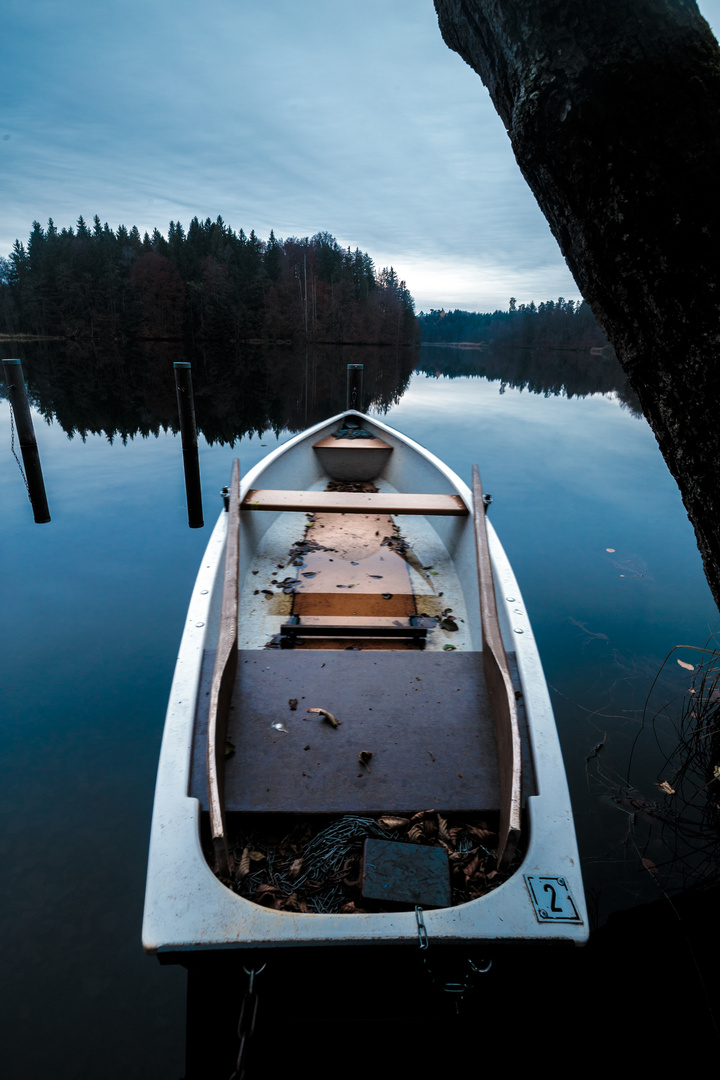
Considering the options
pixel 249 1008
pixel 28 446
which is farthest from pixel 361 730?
pixel 28 446

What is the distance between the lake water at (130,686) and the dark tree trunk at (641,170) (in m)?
3.55

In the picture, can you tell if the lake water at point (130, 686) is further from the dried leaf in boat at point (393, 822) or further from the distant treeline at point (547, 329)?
the distant treeline at point (547, 329)

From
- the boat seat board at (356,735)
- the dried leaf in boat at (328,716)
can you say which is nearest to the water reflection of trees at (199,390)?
the boat seat board at (356,735)

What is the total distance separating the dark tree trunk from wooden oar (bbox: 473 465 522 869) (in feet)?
4.92

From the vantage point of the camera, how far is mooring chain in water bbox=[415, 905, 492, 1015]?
2.06 meters

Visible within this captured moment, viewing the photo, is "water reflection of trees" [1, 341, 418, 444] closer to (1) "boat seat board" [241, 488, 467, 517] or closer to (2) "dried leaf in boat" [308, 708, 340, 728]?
(1) "boat seat board" [241, 488, 467, 517]

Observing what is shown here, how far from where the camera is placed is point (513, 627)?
12.6 ft

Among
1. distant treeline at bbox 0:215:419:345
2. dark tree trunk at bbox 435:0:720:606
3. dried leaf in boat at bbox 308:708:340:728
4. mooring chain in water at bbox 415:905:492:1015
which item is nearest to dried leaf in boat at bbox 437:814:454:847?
mooring chain in water at bbox 415:905:492:1015

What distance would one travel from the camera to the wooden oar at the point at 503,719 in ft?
7.73

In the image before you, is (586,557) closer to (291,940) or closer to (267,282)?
(291,940)

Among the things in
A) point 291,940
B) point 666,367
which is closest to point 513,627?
point 291,940

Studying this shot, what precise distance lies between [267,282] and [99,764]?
2427 inches

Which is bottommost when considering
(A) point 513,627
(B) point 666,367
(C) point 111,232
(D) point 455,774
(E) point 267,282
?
(D) point 455,774

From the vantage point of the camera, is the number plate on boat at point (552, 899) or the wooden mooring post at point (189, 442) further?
the wooden mooring post at point (189, 442)
